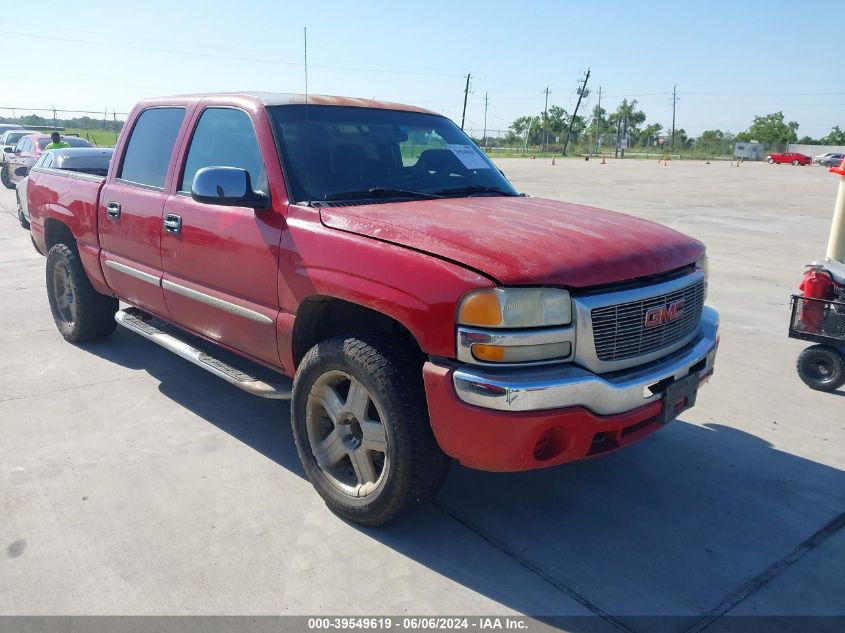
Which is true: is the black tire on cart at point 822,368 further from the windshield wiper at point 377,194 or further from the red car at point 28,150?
the red car at point 28,150

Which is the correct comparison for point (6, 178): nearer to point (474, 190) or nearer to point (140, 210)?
point (140, 210)

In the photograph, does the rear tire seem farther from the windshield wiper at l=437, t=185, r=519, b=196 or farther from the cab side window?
the windshield wiper at l=437, t=185, r=519, b=196

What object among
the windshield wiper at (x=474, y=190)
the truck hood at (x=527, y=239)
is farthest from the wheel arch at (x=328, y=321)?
the windshield wiper at (x=474, y=190)

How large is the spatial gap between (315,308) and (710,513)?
7.12ft

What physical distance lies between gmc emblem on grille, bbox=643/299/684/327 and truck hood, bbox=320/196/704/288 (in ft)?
0.54

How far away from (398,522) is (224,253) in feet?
5.61

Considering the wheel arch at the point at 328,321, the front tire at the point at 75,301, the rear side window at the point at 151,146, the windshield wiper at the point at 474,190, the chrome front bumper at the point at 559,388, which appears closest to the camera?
the chrome front bumper at the point at 559,388

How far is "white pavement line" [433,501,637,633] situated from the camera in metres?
2.59

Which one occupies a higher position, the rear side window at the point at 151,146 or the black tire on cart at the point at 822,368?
the rear side window at the point at 151,146

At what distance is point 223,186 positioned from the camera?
336 cm

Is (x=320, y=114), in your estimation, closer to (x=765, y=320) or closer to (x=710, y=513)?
(x=710, y=513)

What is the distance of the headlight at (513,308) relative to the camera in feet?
8.52

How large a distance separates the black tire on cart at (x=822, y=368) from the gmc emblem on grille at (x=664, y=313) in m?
A: 2.37

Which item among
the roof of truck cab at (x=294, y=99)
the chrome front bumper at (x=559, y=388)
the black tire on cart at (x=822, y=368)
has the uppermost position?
the roof of truck cab at (x=294, y=99)
